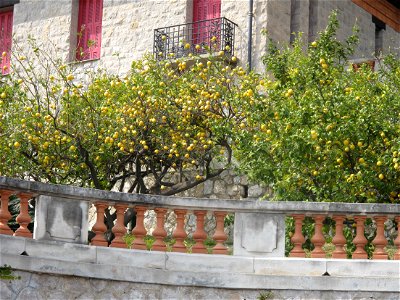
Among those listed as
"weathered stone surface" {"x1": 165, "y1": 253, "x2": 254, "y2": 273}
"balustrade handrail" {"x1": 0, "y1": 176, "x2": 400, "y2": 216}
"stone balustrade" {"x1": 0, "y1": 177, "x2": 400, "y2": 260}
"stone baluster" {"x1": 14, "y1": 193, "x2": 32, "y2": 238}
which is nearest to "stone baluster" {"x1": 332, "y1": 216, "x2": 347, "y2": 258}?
"stone balustrade" {"x1": 0, "y1": 177, "x2": 400, "y2": 260}

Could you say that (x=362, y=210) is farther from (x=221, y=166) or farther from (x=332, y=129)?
(x=221, y=166)

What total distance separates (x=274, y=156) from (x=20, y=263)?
5.11 metres

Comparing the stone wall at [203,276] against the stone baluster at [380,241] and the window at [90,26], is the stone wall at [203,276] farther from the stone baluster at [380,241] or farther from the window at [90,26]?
the window at [90,26]

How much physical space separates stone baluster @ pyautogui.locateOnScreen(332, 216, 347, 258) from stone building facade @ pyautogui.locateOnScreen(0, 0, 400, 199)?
867cm

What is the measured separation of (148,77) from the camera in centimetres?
1866

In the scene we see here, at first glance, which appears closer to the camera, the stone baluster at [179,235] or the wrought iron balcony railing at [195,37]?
the stone baluster at [179,235]

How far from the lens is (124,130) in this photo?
55.6 feet

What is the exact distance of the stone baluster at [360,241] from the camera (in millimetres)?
11516

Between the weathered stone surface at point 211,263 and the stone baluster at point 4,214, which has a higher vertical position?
the stone baluster at point 4,214

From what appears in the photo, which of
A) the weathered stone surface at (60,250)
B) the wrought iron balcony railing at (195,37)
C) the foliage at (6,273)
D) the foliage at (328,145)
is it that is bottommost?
the foliage at (6,273)

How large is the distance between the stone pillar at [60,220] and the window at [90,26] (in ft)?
47.4

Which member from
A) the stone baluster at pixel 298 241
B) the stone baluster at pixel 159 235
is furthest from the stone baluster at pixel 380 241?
the stone baluster at pixel 159 235

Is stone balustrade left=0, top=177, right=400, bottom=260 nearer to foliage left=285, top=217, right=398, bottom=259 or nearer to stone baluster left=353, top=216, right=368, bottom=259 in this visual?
stone baluster left=353, top=216, right=368, bottom=259

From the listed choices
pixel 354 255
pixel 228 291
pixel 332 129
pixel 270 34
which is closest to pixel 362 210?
pixel 354 255
